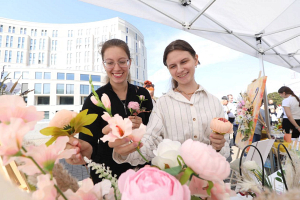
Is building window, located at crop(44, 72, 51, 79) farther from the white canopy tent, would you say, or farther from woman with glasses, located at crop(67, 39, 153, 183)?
woman with glasses, located at crop(67, 39, 153, 183)

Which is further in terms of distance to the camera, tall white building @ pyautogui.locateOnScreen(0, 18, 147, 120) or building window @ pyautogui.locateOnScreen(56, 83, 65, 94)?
tall white building @ pyautogui.locateOnScreen(0, 18, 147, 120)

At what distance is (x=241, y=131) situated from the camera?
2.21 metres

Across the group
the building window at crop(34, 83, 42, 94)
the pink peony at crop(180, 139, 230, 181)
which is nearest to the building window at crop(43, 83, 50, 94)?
the building window at crop(34, 83, 42, 94)

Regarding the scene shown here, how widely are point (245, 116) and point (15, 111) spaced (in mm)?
2443

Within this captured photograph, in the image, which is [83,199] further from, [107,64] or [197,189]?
[107,64]

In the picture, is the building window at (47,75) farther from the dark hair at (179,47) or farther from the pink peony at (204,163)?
the pink peony at (204,163)

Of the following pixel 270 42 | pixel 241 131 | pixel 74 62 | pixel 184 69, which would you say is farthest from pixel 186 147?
pixel 74 62

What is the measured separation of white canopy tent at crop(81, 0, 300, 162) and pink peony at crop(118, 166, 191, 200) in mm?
2229

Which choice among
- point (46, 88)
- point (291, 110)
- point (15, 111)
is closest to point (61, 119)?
point (15, 111)

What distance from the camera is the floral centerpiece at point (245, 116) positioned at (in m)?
2.08

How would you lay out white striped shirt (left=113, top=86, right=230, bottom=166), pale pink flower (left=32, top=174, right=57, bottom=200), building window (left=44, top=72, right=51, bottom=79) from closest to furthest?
1. pale pink flower (left=32, top=174, right=57, bottom=200)
2. white striped shirt (left=113, top=86, right=230, bottom=166)
3. building window (left=44, top=72, right=51, bottom=79)

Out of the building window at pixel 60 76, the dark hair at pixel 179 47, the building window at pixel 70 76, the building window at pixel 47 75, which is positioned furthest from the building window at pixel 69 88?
the dark hair at pixel 179 47

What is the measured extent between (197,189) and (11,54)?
53.9m

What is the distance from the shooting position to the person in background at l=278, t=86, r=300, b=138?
3.14 meters
